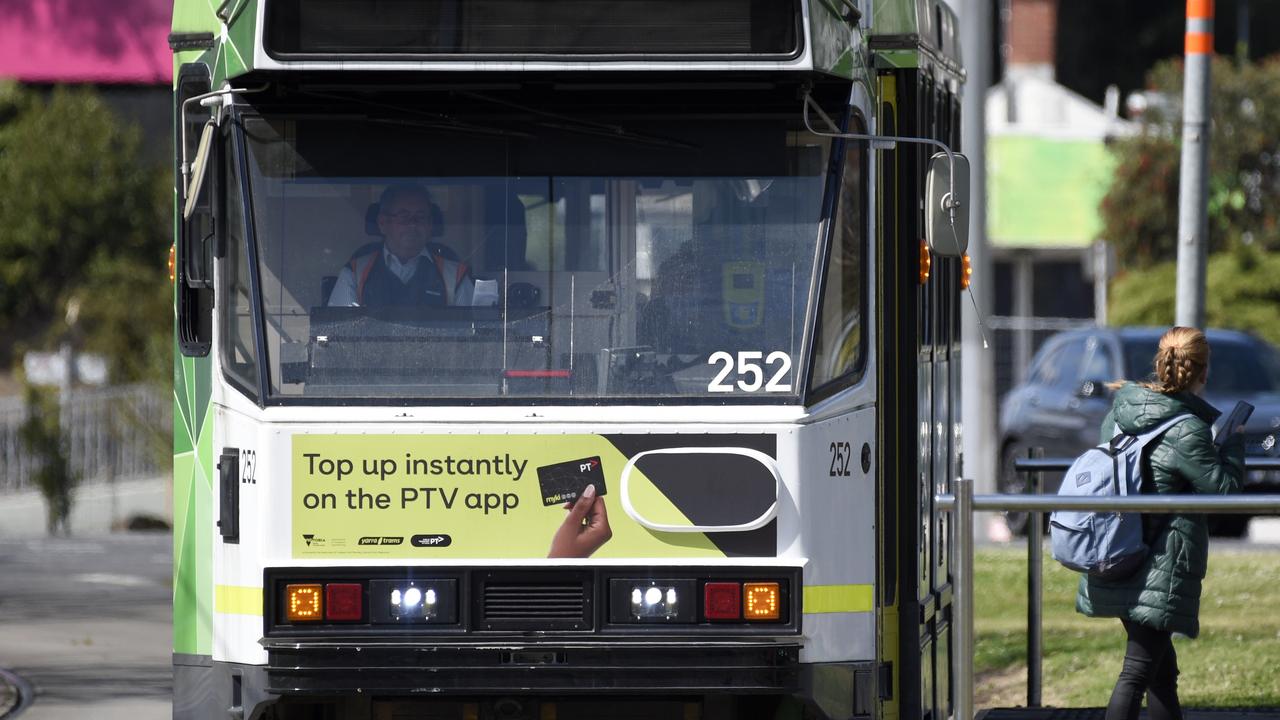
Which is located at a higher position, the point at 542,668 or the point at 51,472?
the point at 542,668

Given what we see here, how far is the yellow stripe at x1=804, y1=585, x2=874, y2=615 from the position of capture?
6.72 metres

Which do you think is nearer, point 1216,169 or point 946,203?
point 946,203

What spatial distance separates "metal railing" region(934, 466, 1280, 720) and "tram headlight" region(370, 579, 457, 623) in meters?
1.66

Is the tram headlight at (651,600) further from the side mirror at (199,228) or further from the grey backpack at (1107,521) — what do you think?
the side mirror at (199,228)

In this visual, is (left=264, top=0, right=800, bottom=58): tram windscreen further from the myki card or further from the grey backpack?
the grey backpack

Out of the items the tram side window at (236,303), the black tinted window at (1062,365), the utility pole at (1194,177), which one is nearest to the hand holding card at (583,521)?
the tram side window at (236,303)

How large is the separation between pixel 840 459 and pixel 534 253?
114cm

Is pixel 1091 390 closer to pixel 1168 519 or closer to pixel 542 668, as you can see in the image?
pixel 1168 519

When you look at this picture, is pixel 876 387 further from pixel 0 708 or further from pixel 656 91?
pixel 0 708

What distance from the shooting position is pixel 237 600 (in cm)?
684

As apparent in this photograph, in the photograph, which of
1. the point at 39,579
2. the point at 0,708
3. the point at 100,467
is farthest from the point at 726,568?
the point at 100,467

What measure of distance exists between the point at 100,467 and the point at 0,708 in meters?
12.9

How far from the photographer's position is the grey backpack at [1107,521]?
732 centimetres

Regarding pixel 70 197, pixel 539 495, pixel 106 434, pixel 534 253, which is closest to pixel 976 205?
pixel 534 253
